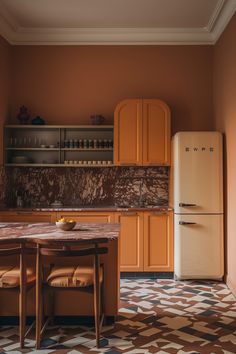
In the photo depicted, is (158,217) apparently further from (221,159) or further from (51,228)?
(51,228)

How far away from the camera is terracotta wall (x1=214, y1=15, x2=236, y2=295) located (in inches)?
163

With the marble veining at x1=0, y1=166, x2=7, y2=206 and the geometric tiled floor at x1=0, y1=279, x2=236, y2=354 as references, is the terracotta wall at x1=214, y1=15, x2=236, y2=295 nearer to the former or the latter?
the geometric tiled floor at x1=0, y1=279, x2=236, y2=354

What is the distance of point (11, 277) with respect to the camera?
106 inches

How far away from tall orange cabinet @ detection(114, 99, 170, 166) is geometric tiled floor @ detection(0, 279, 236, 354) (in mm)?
1742

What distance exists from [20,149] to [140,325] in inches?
115

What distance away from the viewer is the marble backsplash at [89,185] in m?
5.25

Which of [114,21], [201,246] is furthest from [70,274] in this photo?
[114,21]

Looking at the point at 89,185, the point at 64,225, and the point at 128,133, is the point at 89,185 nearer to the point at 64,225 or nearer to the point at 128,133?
the point at 128,133

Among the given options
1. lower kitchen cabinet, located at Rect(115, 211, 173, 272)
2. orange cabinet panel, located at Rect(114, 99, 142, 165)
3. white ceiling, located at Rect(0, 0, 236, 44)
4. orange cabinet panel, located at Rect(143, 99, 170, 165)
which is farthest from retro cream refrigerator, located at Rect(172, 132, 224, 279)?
white ceiling, located at Rect(0, 0, 236, 44)

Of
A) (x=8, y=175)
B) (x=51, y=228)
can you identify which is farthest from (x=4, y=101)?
(x=51, y=228)

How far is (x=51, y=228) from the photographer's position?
10.7ft

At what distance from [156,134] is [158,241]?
1394 millimetres

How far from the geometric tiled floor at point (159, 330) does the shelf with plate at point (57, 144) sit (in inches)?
79.8

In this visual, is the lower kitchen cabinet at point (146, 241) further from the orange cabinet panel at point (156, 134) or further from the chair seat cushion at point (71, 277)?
the chair seat cushion at point (71, 277)
